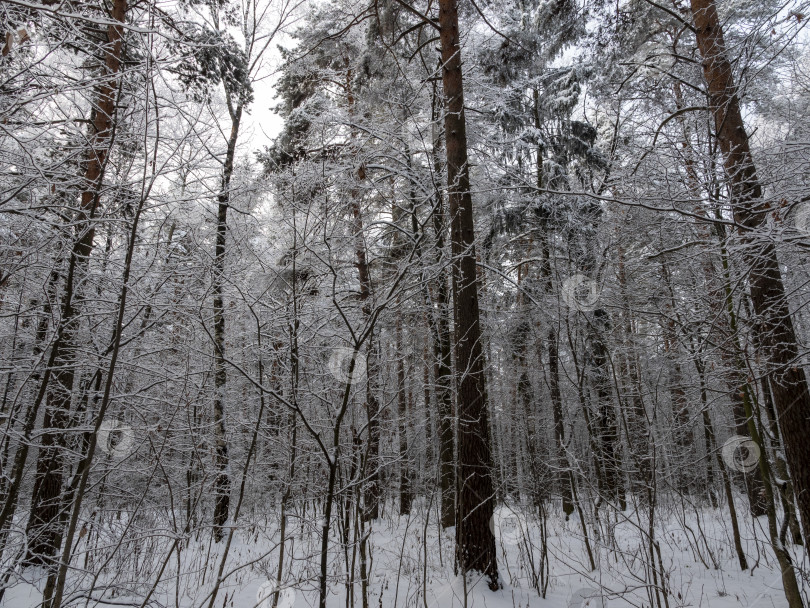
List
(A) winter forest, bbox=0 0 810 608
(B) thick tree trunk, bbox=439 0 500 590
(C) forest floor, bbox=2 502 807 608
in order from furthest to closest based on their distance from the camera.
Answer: (B) thick tree trunk, bbox=439 0 500 590 → (C) forest floor, bbox=2 502 807 608 → (A) winter forest, bbox=0 0 810 608

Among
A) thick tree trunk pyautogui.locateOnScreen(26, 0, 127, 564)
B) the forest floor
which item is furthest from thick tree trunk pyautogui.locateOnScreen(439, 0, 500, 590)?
thick tree trunk pyautogui.locateOnScreen(26, 0, 127, 564)

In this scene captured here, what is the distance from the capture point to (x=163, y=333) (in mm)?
5371

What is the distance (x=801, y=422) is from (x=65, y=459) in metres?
7.83

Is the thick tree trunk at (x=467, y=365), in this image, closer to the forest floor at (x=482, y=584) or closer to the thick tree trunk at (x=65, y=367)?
the forest floor at (x=482, y=584)

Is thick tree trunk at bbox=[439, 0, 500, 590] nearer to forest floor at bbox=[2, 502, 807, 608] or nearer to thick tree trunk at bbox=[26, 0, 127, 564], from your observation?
forest floor at bbox=[2, 502, 807, 608]

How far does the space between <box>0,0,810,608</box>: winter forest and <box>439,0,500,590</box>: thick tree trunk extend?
0.05m

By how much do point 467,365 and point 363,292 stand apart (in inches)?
103

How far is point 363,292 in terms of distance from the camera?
6.80 metres

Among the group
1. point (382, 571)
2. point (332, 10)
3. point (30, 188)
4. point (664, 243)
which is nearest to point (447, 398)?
point (382, 571)

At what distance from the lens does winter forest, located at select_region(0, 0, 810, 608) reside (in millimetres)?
2672

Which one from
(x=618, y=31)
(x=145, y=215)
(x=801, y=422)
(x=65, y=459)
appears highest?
(x=618, y=31)

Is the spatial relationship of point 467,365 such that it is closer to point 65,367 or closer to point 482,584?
point 482,584

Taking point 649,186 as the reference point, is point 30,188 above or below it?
below

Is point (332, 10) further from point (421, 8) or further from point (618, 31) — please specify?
point (618, 31)
